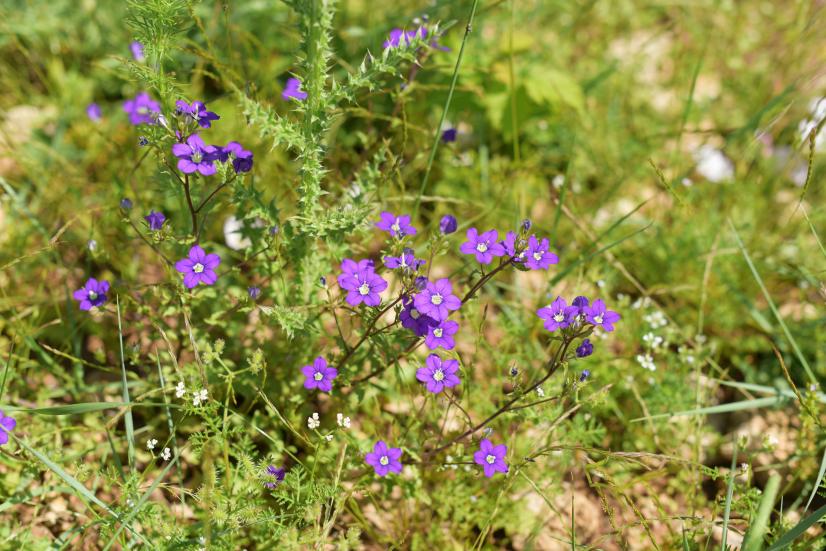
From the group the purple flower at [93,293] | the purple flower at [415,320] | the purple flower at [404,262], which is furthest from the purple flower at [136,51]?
the purple flower at [415,320]

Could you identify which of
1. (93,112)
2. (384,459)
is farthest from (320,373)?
(93,112)

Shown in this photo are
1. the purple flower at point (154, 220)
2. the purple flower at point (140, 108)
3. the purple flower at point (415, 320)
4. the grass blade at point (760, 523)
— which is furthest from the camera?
the purple flower at point (140, 108)

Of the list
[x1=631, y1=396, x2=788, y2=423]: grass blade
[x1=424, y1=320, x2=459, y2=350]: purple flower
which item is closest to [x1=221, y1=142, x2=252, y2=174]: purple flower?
[x1=424, y1=320, x2=459, y2=350]: purple flower

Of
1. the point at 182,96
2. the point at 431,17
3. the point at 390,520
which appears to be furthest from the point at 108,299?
the point at 431,17

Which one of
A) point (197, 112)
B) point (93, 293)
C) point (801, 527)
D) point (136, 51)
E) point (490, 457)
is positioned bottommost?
point (801, 527)

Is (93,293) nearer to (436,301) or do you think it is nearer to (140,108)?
(140,108)

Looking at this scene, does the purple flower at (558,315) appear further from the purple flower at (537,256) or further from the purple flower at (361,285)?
the purple flower at (361,285)
